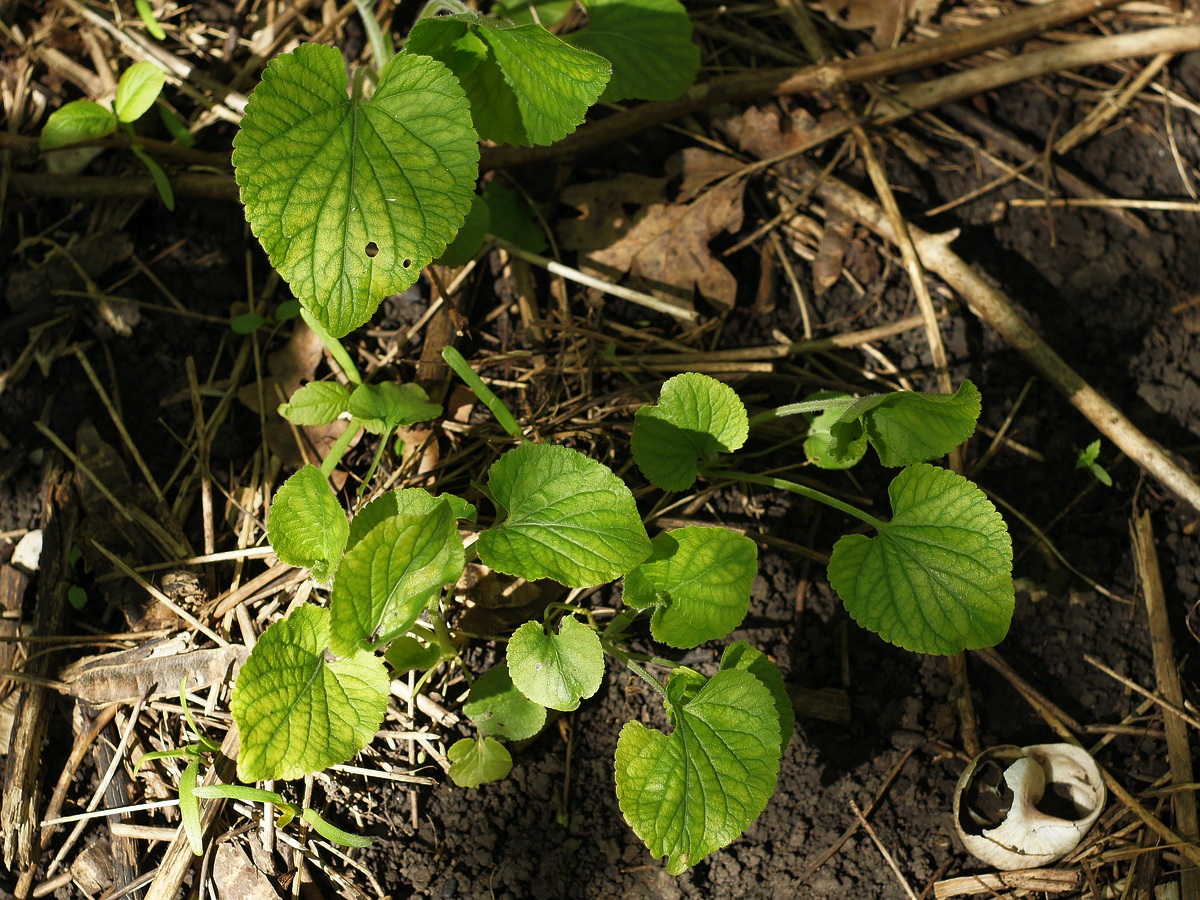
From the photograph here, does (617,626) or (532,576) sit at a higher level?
(532,576)

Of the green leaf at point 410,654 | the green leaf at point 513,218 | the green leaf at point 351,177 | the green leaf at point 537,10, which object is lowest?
the green leaf at point 410,654

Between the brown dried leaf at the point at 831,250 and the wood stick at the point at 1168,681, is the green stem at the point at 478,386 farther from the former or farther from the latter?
the wood stick at the point at 1168,681

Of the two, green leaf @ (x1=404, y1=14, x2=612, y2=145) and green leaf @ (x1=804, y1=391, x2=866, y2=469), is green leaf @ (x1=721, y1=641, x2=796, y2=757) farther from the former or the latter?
green leaf @ (x1=404, y1=14, x2=612, y2=145)

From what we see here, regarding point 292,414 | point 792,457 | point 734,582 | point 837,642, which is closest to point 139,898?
point 292,414

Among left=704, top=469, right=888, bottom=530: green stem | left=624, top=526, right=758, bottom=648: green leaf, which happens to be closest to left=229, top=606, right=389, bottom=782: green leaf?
left=624, top=526, right=758, bottom=648: green leaf

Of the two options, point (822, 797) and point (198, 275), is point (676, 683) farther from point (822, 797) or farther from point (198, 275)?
point (198, 275)

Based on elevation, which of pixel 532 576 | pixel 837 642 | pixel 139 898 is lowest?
pixel 139 898

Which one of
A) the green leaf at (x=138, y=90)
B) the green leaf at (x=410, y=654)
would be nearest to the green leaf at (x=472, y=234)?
the green leaf at (x=138, y=90)
